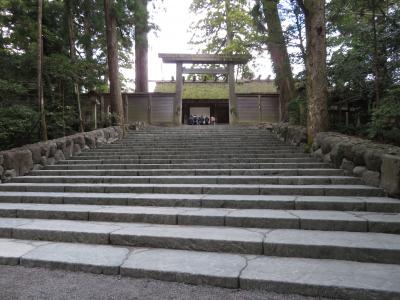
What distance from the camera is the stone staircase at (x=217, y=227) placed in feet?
9.43

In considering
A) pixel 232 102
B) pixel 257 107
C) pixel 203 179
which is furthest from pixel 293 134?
pixel 257 107

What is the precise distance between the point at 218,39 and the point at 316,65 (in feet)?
58.0

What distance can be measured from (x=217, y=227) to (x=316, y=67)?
588 cm

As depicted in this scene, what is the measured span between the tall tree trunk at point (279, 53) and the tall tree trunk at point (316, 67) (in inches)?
58.5

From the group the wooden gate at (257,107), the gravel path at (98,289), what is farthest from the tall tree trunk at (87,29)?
the gravel path at (98,289)

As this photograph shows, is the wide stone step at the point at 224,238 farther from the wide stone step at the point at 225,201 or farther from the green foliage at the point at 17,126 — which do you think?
the green foliage at the point at 17,126

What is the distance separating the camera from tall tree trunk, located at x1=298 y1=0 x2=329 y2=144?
8.13 m

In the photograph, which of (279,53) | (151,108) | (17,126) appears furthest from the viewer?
(151,108)

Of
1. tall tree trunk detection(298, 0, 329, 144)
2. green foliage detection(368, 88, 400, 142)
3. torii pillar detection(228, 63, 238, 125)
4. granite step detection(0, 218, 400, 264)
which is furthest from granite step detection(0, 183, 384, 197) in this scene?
torii pillar detection(228, 63, 238, 125)

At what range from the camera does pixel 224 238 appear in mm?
3510

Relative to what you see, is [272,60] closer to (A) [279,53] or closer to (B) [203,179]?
(A) [279,53]

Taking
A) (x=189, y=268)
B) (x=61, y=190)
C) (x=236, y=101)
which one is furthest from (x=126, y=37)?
(x=189, y=268)

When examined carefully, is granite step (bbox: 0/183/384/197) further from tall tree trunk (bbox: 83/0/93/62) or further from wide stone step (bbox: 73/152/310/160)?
tall tree trunk (bbox: 83/0/93/62)

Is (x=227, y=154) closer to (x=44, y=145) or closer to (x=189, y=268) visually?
(x=44, y=145)
